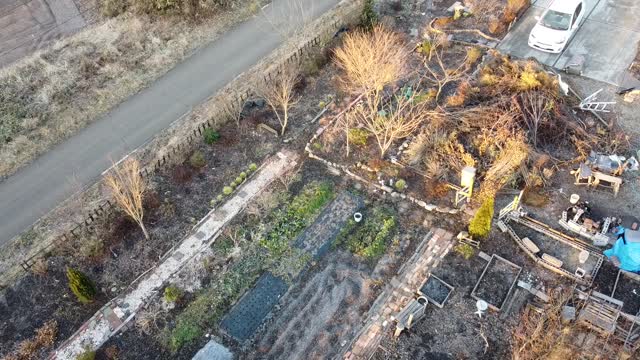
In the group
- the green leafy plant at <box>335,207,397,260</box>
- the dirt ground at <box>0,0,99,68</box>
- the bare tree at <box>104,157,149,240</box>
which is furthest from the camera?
the dirt ground at <box>0,0,99,68</box>

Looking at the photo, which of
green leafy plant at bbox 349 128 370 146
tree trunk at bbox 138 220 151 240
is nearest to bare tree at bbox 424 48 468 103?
green leafy plant at bbox 349 128 370 146

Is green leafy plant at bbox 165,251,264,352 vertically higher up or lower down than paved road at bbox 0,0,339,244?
lower down

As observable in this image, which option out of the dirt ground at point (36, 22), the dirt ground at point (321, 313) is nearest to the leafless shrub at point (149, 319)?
the dirt ground at point (321, 313)

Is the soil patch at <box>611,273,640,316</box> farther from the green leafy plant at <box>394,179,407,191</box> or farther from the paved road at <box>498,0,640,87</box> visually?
the paved road at <box>498,0,640,87</box>

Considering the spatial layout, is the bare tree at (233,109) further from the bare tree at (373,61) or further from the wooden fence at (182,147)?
the bare tree at (373,61)

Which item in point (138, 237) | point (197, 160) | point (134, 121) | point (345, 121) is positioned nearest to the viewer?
point (138, 237)

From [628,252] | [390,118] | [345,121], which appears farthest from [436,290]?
[345,121]

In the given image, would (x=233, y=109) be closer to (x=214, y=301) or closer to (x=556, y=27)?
(x=214, y=301)
